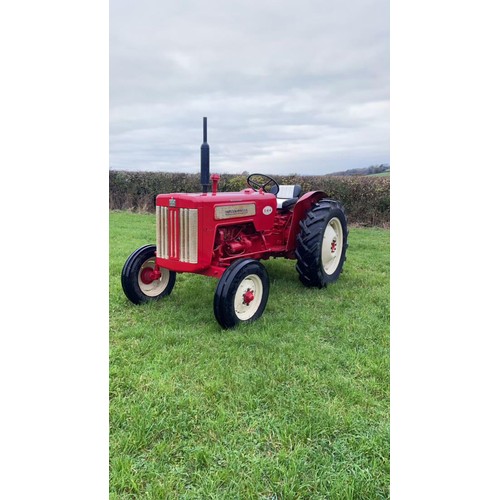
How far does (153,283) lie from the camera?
13.6 feet

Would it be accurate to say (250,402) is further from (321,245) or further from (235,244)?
(321,245)

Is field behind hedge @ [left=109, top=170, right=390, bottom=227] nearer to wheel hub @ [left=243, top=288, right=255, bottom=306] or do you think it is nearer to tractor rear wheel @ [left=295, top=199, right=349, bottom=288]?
tractor rear wheel @ [left=295, top=199, right=349, bottom=288]

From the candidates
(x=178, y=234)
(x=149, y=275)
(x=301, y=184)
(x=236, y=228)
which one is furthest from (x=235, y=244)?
(x=301, y=184)

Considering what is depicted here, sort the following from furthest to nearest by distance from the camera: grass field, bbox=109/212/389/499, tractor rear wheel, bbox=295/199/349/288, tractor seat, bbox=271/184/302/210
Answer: tractor seat, bbox=271/184/302/210, tractor rear wheel, bbox=295/199/349/288, grass field, bbox=109/212/389/499

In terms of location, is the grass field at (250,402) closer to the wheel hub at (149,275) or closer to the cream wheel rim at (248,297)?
the cream wheel rim at (248,297)

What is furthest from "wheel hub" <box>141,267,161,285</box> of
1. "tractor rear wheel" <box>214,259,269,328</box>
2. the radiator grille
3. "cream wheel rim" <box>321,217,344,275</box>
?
"cream wheel rim" <box>321,217,344,275</box>

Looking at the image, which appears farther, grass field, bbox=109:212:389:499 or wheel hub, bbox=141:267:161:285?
wheel hub, bbox=141:267:161:285

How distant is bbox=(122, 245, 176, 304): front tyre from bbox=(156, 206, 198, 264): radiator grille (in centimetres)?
24

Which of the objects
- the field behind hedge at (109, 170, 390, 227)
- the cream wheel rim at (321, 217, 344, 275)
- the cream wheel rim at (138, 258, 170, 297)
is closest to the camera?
the cream wheel rim at (138, 258, 170, 297)

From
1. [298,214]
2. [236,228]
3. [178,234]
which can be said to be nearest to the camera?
[178,234]

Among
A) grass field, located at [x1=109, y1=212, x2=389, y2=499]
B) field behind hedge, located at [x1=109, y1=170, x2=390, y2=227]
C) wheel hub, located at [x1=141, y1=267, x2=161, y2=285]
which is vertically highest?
field behind hedge, located at [x1=109, y1=170, x2=390, y2=227]

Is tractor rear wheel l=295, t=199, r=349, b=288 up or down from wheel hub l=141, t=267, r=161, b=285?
up

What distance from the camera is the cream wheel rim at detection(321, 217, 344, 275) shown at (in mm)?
4701

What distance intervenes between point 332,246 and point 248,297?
5.88 ft
